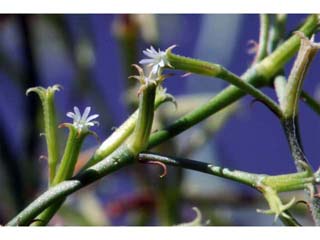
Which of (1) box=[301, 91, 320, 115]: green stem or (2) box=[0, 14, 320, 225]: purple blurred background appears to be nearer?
(1) box=[301, 91, 320, 115]: green stem

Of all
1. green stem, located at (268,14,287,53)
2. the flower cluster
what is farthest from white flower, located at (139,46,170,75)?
green stem, located at (268,14,287,53)

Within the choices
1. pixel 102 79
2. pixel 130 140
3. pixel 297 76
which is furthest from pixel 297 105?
pixel 102 79

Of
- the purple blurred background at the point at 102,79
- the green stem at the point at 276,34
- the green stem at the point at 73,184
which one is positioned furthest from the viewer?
the purple blurred background at the point at 102,79

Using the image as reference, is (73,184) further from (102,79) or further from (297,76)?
(102,79)

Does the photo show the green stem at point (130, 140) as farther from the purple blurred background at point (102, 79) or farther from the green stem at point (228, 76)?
the purple blurred background at point (102, 79)

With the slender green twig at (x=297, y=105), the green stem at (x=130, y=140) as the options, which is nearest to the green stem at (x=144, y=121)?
the green stem at (x=130, y=140)

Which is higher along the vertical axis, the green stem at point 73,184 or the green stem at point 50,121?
the green stem at point 50,121

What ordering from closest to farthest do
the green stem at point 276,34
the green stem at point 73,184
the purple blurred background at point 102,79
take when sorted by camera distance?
the green stem at point 73,184
the green stem at point 276,34
the purple blurred background at point 102,79

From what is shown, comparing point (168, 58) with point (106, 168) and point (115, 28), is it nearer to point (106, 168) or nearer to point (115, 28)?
point (106, 168)

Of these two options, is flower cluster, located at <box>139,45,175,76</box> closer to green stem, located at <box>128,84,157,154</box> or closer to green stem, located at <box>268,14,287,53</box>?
green stem, located at <box>128,84,157,154</box>

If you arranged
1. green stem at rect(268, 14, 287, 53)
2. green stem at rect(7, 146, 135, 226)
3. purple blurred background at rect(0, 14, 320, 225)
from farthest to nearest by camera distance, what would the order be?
purple blurred background at rect(0, 14, 320, 225) → green stem at rect(268, 14, 287, 53) → green stem at rect(7, 146, 135, 226)
